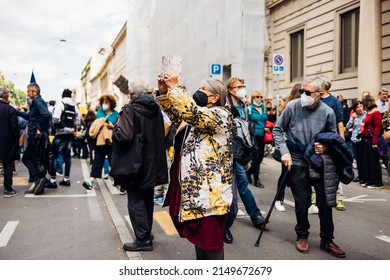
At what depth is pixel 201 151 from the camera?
289cm

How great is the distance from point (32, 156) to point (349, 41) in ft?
36.1

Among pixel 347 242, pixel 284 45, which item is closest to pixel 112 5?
pixel 347 242

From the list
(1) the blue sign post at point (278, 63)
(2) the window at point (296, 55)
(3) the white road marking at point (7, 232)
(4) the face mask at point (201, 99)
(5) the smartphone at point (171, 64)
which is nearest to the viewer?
(5) the smartphone at point (171, 64)

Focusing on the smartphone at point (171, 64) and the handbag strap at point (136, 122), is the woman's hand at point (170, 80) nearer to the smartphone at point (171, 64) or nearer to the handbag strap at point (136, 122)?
the smartphone at point (171, 64)

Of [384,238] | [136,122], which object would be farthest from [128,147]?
[384,238]

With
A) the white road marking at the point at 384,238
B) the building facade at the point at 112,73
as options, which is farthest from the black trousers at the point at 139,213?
the building facade at the point at 112,73

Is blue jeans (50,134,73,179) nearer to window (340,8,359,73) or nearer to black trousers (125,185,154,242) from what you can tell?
black trousers (125,185,154,242)

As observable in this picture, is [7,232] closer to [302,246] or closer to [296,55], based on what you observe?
[302,246]

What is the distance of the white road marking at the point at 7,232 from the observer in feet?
15.3

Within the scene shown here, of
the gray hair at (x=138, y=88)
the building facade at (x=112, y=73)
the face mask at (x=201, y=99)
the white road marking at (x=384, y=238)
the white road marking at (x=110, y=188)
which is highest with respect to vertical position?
the building facade at (x=112, y=73)

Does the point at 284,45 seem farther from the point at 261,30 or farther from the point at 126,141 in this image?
the point at 126,141

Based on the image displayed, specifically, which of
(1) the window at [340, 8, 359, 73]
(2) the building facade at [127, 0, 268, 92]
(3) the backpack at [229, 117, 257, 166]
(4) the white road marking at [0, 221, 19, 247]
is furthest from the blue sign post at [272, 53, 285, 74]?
(4) the white road marking at [0, 221, 19, 247]

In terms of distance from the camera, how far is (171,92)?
2736mm

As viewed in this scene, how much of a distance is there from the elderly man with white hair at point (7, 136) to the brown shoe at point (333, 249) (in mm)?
5043
